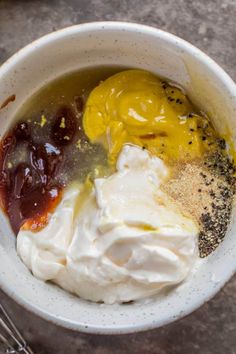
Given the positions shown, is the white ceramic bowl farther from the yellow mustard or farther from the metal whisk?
the metal whisk

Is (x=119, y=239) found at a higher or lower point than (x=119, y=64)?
lower

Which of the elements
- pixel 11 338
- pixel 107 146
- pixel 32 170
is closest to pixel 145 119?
pixel 107 146

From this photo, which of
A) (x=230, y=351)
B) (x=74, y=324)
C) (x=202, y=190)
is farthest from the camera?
(x=230, y=351)

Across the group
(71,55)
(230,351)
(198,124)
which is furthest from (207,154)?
(230,351)

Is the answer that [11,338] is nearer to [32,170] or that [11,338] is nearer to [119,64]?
[32,170]

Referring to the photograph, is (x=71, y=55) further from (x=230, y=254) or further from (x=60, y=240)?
(x=230, y=254)

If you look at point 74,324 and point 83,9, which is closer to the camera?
point 74,324

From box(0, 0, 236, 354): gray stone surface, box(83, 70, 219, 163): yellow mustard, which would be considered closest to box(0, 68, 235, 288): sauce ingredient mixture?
box(83, 70, 219, 163): yellow mustard
